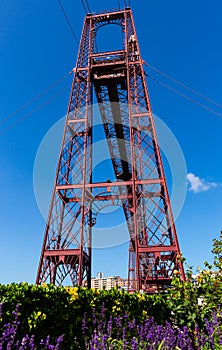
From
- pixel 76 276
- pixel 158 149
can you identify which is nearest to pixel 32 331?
pixel 76 276

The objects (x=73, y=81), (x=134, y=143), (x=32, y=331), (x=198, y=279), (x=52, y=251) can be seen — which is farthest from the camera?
(x=73, y=81)

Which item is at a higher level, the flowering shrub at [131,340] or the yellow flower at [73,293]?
the yellow flower at [73,293]

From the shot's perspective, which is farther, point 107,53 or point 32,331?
point 107,53

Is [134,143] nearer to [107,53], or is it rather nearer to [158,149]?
[158,149]

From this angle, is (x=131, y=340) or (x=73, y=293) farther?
(x=73, y=293)

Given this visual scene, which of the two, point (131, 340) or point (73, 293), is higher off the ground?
point (73, 293)

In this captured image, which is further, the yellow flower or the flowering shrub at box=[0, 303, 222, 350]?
the yellow flower

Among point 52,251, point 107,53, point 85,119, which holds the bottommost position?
point 52,251

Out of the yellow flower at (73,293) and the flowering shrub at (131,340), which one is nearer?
the flowering shrub at (131,340)

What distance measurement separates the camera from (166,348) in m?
2.87

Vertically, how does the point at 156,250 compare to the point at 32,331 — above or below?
above

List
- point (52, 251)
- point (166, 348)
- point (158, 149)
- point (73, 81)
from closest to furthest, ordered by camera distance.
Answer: point (166, 348), point (52, 251), point (158, 149), point (73, 81)

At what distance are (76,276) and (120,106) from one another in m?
9.88

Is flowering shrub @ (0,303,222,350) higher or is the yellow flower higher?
the yellow flower
